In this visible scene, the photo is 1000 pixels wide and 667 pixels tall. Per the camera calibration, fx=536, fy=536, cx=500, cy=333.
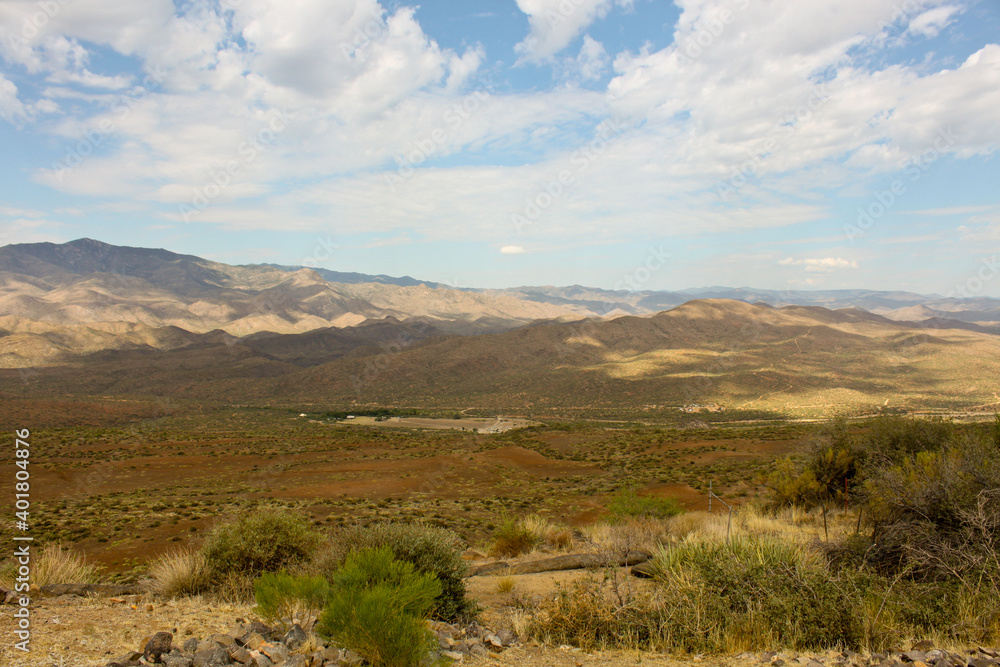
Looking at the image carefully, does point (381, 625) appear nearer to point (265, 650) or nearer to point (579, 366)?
point (265, 650)

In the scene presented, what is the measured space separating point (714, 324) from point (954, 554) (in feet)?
466

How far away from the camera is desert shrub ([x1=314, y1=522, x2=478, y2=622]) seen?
7535 millimetres

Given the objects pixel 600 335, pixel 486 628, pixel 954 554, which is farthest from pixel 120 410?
pixel 600 335

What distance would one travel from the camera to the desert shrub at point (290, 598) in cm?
675

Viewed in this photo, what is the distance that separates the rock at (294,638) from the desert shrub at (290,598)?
0.45 metres

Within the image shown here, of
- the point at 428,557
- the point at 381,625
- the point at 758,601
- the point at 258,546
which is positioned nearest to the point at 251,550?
the point at 258,546

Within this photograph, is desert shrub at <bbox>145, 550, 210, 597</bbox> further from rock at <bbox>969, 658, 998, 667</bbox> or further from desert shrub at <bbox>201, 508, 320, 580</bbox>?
Answer: rock at <bbox>969, 658, 998, 667</bbox>

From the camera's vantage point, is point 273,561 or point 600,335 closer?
point 273,561

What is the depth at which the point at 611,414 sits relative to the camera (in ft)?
229

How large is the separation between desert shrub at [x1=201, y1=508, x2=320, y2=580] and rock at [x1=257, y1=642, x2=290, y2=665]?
356 centimetres

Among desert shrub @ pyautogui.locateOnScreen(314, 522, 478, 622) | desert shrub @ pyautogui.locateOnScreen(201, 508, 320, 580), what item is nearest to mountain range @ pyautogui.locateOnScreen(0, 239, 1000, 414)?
desert shrub @ pyautogui.locateOnScreen(314, 522, 478, 622)

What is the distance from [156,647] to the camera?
552cm

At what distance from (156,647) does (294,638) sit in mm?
1358

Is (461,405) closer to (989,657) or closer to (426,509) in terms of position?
(426,509)
